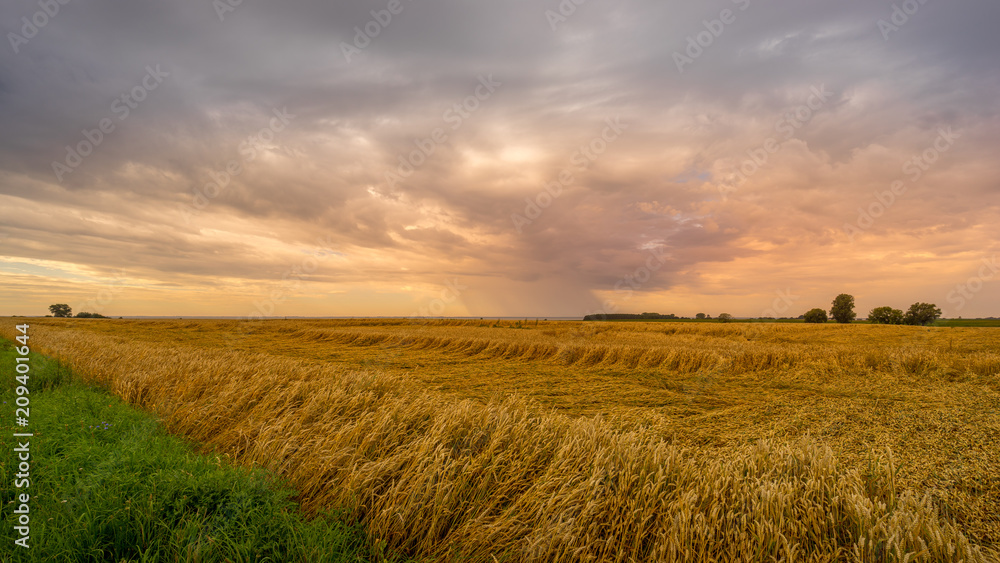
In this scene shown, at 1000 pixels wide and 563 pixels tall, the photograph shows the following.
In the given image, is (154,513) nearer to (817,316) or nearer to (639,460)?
(639,460)

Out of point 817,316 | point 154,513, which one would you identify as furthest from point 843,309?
point 154,513

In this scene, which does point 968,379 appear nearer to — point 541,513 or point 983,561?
point 983,561

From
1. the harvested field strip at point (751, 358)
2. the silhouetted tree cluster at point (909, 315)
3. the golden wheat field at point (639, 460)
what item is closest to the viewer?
the golden wheat field at point (639, 460)

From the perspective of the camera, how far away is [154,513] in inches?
118

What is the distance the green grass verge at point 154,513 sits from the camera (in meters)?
2.72

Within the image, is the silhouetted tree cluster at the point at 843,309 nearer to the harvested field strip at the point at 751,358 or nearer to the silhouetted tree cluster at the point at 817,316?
the silhouetted tree cluster at the point at 817,316

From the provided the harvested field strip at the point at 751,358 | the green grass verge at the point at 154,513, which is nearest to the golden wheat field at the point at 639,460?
the harvested field strip at the point at 751,358

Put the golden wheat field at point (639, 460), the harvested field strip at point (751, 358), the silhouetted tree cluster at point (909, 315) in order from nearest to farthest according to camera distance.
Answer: the golden wheat field at point (639, 460) → the harvested field strip at point (751, 358) → the silhouetted tree cluster at point (909, 315)

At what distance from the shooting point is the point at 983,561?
227 centimetres

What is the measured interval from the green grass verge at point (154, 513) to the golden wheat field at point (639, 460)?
1.26ft

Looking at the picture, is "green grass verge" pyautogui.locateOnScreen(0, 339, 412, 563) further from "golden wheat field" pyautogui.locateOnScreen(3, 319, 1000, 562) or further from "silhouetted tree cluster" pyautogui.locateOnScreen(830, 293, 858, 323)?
"silhouetted tree cluster" pyautogui.locateOnScreen(830, 293, 858, 323)

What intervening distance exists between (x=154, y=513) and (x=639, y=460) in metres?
3.84

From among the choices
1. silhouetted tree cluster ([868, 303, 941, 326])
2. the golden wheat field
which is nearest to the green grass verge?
the golden wheat field

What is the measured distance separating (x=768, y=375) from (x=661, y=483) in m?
8.13
